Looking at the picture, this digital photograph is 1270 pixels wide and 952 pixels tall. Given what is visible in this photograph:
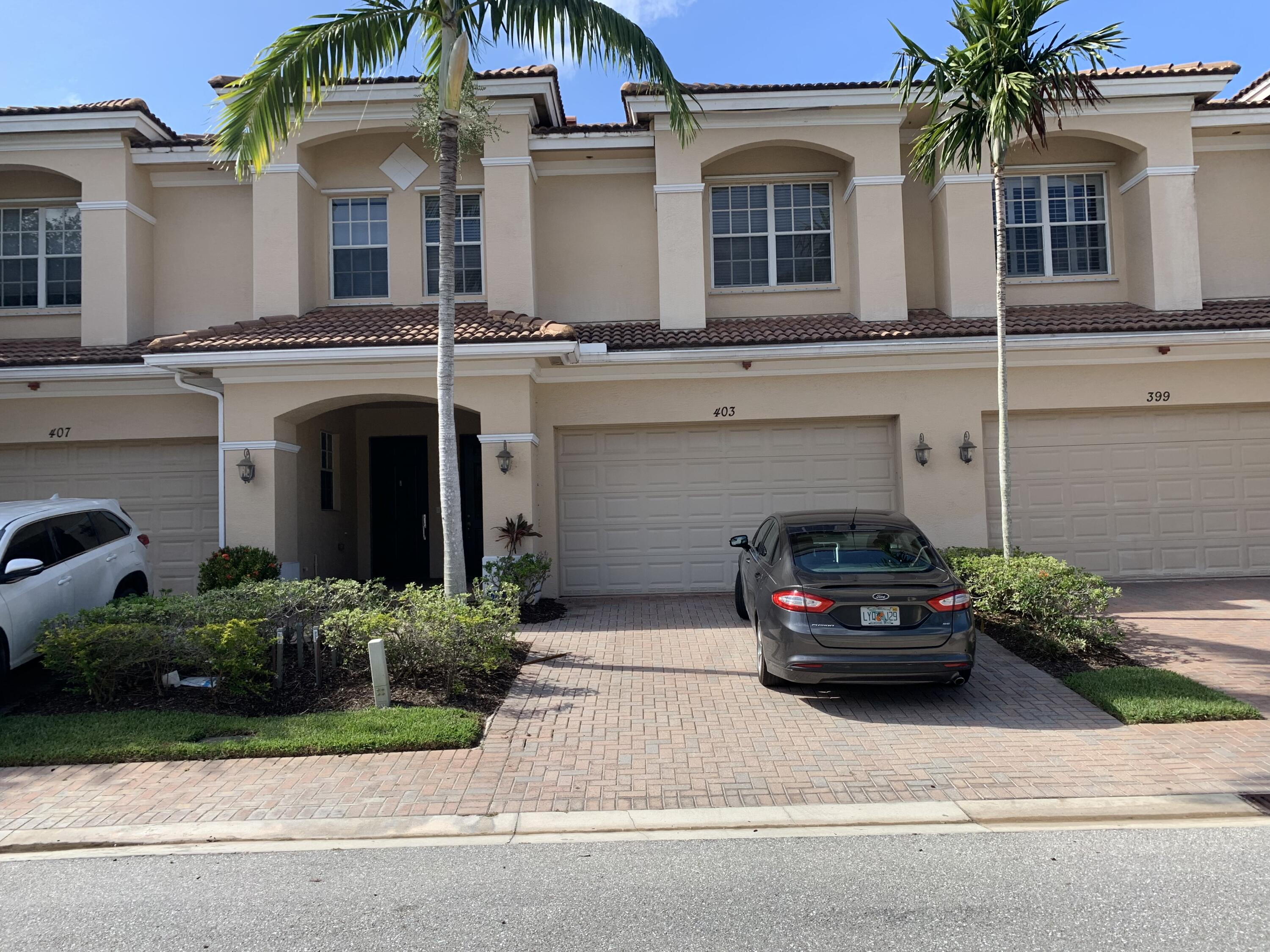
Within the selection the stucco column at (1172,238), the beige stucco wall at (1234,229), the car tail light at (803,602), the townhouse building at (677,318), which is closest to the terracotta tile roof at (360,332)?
the townhouse building at (677,318)

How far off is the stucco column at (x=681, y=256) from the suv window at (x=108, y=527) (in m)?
7.70

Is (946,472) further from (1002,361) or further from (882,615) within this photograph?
(882,615)

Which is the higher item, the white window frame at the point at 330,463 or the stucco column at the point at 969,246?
the stucco column at the point at 969,246

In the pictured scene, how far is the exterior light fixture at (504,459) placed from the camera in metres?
12.0

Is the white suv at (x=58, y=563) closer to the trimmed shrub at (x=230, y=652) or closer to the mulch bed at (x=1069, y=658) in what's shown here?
the trimmed shrub at (x=230, y=652)

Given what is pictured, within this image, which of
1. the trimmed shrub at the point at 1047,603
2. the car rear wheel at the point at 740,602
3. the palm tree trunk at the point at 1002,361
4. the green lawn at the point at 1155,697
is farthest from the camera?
the car rear wheel at the point at 740,602

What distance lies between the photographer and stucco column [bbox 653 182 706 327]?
1365 cm

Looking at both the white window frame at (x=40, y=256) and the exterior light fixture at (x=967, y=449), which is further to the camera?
the white window frame at (x=40, y=256)

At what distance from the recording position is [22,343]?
14.2m

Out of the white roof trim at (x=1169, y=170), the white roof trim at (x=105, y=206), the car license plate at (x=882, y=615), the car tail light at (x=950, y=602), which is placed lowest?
the car license plate at (x=882, y=615)

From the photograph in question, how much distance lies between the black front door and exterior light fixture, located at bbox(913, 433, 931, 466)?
327 inches

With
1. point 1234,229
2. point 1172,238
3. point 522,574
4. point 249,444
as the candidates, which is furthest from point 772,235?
point 249,444

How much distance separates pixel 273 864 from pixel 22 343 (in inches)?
504

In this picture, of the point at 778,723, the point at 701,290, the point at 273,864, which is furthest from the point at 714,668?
the point at 701,290
